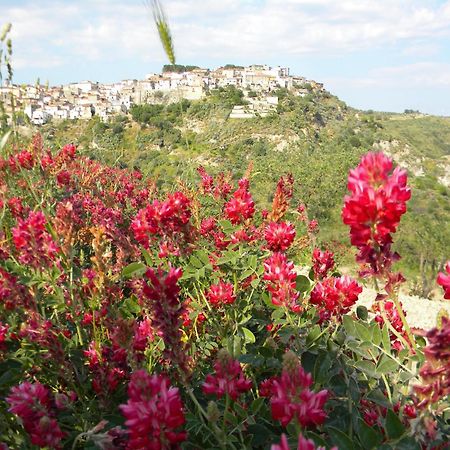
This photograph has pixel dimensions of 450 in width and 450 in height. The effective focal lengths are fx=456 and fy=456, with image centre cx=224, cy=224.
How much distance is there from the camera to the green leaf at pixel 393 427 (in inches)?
48.4

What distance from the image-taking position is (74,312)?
85.1 inches

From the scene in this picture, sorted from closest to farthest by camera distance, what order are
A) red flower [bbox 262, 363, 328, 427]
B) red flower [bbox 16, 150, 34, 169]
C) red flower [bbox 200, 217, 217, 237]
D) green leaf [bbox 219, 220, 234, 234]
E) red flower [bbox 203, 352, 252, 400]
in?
red flower [bbox 262, 363, 328, 427] → red flower [bbox 203, 352, 252, 400] → green leaf [bbox 219, 220, 234, 234] → red flower [bbox 200, 217, 217, 237] → red flower [bbox 16, 150, 34, 169]

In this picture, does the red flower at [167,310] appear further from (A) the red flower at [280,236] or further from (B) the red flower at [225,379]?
(A) the red flower at [280,236]

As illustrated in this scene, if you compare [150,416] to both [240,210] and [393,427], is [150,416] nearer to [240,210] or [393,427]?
[393,427]

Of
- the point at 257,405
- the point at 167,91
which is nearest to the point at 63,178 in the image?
the point at 257,405

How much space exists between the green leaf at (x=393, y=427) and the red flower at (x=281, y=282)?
0.74 meters

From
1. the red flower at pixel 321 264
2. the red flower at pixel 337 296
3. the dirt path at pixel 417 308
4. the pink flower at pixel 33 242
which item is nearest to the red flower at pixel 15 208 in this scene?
the pink flower at pixel 33 242

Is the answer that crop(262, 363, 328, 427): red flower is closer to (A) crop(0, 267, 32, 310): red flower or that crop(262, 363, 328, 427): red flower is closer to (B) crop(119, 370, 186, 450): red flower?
(B) crop(119, 370, 186, 450): red flower

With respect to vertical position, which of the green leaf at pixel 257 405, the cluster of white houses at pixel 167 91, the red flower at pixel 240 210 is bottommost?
the green leaf at pixel 257 405

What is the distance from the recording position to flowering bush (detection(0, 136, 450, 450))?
1129 mm

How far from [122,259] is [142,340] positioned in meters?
0.81

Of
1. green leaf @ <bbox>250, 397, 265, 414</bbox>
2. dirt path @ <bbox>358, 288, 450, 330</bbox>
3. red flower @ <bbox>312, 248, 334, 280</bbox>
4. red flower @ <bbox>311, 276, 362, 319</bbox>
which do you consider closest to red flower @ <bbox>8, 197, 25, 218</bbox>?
red flower @ <bbox>312, 248, 334, 280</bbox>

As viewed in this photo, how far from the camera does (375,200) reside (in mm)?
1240

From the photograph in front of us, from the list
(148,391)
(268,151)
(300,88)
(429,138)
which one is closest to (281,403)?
(148,391)
